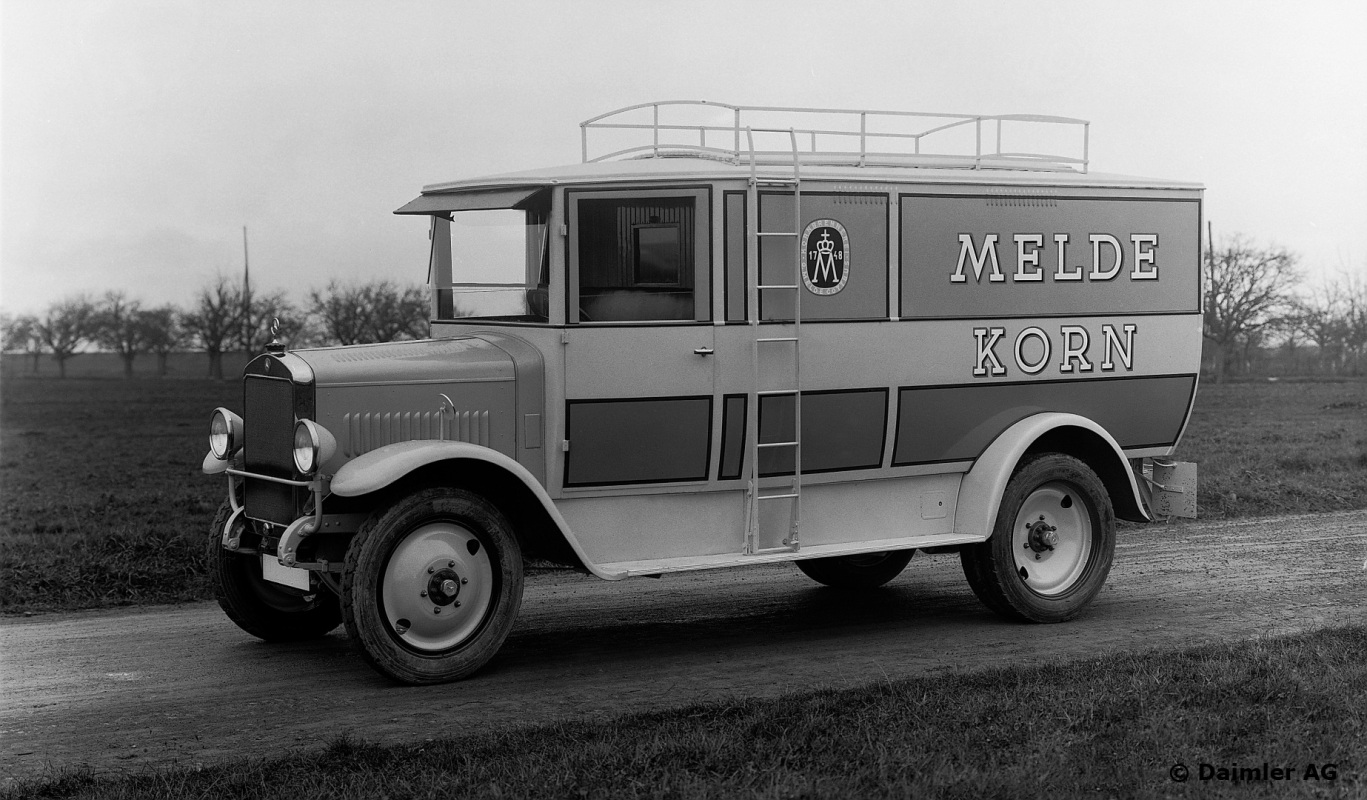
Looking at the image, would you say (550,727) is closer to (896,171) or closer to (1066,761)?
(1066,761)

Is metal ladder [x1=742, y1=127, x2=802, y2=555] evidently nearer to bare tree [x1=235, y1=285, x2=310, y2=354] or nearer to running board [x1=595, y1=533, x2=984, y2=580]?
running board [x1=595, y1=533, x2=984, y2=580]

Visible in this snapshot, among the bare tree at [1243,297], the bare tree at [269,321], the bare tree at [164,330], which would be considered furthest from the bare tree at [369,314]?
the bare tree at [1243,297]

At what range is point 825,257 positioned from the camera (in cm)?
796

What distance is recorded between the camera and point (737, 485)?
26.1ft

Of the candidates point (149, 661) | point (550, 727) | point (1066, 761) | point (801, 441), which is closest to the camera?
point (1066, 761)

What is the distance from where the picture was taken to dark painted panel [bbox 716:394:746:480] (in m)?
7.78

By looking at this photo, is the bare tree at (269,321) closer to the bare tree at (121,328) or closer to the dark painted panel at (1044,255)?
the bare tree at (121,328)

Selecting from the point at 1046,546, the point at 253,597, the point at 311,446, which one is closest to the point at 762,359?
the point at 1046,546

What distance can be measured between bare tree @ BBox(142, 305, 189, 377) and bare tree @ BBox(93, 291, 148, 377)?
289 mm

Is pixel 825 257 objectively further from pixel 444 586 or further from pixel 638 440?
pixel 444 586

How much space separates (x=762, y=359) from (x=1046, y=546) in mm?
2353

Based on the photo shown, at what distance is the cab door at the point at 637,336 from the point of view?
296 inches

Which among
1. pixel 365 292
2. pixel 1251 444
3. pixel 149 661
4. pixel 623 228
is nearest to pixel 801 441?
pixel 623 228

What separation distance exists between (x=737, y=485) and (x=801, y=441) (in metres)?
0.46
